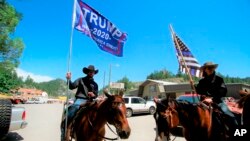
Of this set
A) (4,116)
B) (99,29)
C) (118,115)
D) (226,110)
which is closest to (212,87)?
(226,110)

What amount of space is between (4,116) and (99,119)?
4575 millimetres

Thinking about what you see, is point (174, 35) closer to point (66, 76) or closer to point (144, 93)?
point (66, 76)

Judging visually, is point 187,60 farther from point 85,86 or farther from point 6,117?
point 6,117

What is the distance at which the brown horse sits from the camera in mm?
5562

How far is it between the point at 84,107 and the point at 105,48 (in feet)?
8.61

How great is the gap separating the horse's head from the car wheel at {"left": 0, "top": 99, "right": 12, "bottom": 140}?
192 inches

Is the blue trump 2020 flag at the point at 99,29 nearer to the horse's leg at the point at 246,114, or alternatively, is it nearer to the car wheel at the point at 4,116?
the car wheel at the point at 4,116

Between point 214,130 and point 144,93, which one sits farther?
point 144,93

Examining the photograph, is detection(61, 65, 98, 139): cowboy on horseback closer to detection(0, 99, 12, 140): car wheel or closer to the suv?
detection(0, 99, 12, 140): car wheel

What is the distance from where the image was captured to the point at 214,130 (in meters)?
6.08

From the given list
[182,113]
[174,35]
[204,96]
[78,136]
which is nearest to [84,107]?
[78,136]

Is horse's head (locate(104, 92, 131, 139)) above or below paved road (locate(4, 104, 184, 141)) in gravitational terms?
above

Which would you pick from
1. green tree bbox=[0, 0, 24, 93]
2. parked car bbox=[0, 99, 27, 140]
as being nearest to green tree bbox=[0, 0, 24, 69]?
green tree bbox=[0, 0, 24, 93]

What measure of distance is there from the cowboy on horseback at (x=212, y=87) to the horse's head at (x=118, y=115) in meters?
1.98
